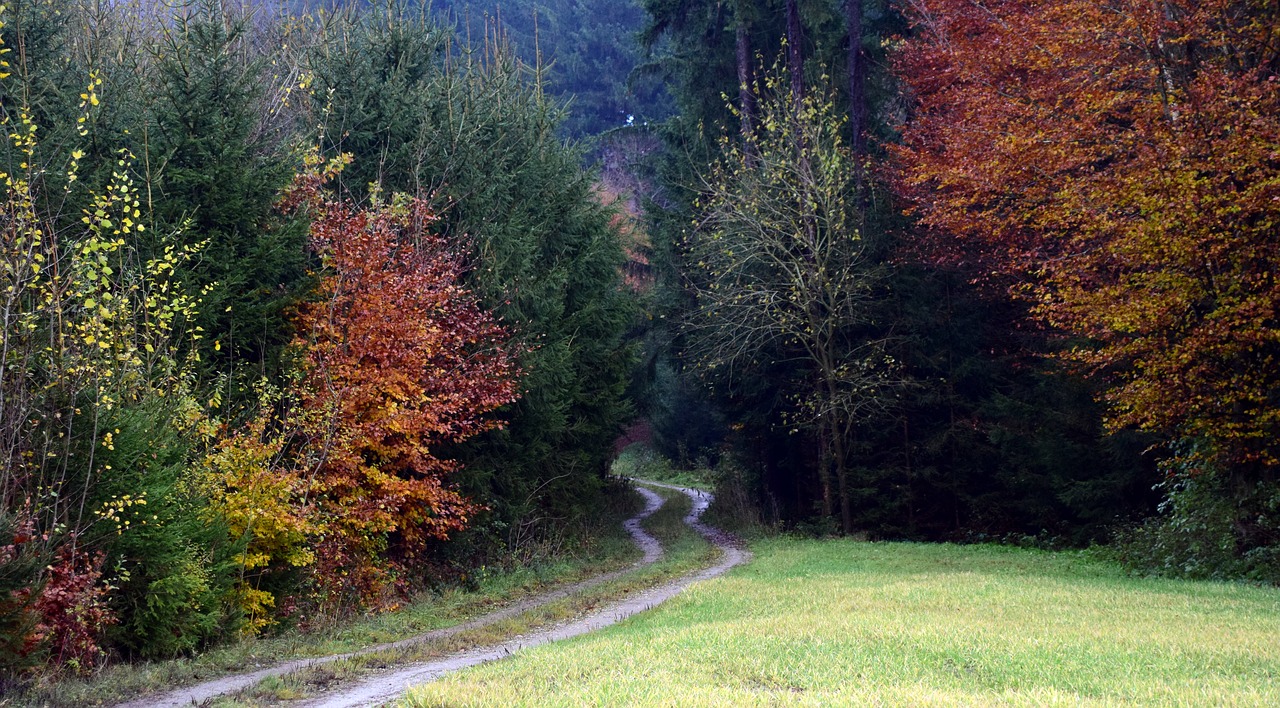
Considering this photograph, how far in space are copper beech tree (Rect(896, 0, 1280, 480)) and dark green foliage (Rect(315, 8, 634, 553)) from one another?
29.2 feet

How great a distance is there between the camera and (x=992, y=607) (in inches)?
426

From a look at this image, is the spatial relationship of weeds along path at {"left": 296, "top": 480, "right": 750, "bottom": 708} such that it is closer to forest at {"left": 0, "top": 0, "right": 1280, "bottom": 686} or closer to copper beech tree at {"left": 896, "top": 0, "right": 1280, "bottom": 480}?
forest at {"left": 0, "top": 0, "right": 1280, "bottom": 686}

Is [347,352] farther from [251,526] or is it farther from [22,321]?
[22,321]

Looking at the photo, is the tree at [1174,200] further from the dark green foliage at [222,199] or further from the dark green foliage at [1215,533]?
the dark green foliage at [222,199]

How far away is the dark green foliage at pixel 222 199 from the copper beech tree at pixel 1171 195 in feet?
39.1

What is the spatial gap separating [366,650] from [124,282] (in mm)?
5175

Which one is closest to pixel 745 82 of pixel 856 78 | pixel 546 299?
pixel 856 78

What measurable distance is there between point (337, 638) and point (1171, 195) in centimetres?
1287

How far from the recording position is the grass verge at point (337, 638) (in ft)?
27.7

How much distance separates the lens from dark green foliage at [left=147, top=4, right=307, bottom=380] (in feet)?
42.6

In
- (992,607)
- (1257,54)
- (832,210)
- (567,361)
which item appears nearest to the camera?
(992,607)

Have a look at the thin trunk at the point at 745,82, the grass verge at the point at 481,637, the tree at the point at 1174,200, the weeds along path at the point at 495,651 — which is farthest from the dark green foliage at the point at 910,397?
the weeds along path at the point at 495,651

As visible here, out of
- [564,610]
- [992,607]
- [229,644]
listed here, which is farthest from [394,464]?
[992,607]

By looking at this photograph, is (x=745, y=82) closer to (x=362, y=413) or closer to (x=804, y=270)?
(x=804, y=270)
